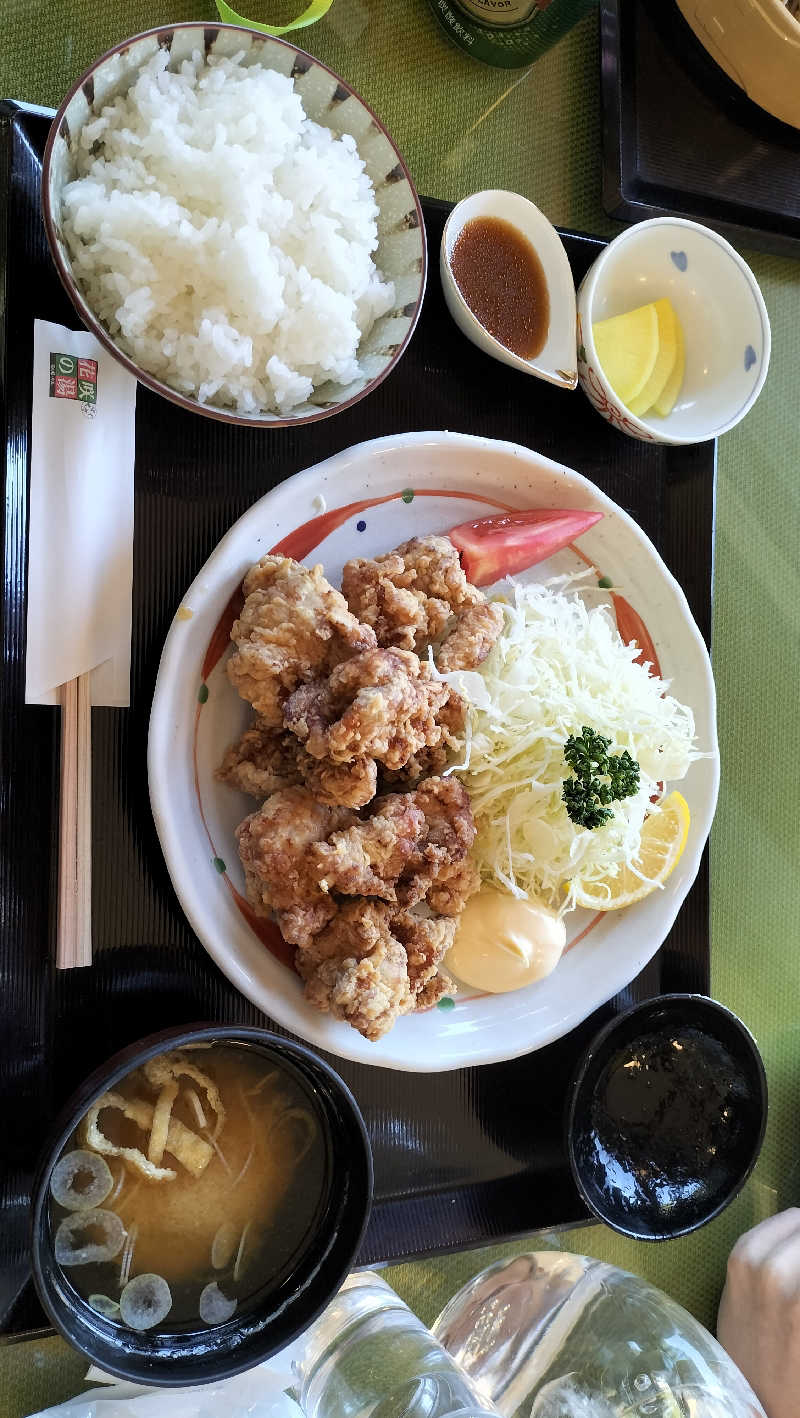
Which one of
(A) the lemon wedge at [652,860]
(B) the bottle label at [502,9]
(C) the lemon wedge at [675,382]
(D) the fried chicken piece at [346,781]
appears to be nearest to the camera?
(D) the fried chicken piece at [346,781]


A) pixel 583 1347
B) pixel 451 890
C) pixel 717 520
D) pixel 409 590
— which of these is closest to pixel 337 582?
pixel 409 590

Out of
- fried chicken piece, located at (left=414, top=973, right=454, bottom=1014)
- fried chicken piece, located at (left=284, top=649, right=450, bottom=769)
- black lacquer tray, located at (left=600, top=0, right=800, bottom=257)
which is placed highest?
black lacquer tray, located at (left=600, top=0, right=800, bottom=257)

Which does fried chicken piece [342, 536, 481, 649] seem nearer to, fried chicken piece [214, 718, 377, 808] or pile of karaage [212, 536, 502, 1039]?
pile of karaage [212, 536, 502, 1039]

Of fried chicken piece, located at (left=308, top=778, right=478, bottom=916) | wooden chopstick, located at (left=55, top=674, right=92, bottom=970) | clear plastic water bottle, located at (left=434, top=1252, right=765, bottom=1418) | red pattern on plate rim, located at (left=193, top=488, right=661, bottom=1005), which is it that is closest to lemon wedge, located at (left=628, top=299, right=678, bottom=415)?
red pattern on plate rim, located at (left=193, top=488, right=661, bottom=1005)

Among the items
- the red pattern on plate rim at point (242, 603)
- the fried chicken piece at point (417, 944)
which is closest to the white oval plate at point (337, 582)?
the red pattern on plate rim at point (242, 603)

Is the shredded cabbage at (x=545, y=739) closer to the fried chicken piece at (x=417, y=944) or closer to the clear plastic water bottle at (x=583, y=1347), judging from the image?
the fried chicken piece at (x=417, y=944)

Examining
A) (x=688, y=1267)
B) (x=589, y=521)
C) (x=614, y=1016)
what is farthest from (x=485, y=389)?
(x=688, y=1267)
